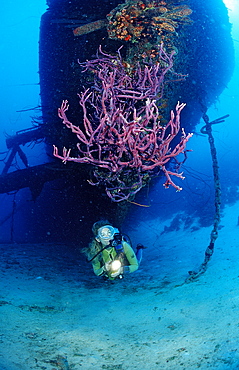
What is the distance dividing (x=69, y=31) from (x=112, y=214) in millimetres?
5026

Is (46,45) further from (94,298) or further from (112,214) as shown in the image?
(94,298)

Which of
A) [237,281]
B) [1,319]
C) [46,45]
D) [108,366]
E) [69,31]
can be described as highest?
[46,45]

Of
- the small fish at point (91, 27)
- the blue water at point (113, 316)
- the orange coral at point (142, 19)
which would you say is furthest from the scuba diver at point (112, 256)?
the small fish at point (91, 27)

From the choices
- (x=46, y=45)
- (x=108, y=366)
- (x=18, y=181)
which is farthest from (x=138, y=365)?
(x=46, y=45)

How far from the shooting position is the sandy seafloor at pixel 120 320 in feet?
6.81

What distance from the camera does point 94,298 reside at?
12.8 feet

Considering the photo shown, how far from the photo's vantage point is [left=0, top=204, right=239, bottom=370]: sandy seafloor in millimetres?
2076

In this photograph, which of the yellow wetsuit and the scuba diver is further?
the yellow wetsuit

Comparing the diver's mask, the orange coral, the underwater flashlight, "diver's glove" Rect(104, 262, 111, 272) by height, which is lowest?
the underwater flashlight

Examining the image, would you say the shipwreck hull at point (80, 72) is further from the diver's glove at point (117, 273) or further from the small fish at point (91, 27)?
the diver's glove at point (117, 273)

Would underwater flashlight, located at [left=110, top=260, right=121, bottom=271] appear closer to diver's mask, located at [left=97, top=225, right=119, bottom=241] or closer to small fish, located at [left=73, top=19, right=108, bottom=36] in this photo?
diver's mask, located at [left=97, top=225, right=119, bottom=241]

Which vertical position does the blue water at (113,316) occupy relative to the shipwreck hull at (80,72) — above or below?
below

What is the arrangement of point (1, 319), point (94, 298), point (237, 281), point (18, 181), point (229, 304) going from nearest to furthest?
Result: point (1, 319) < point (229, 304) < point (237, 281) < point (94, 298) < point (18, 181)

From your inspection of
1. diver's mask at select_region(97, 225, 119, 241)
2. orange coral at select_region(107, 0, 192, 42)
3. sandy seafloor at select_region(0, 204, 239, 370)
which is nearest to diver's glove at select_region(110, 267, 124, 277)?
sandy seafloor at select_region(0, 204, 239, 370)
